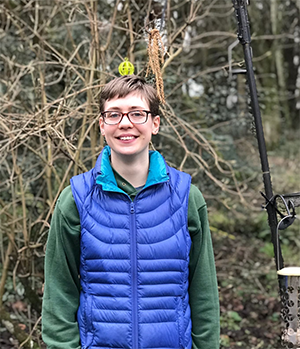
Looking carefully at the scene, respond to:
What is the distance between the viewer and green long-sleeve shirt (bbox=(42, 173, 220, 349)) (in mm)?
1943

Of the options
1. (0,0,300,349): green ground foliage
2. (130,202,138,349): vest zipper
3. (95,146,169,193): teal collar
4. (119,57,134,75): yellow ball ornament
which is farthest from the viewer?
(0,0,300,349): green ground foliage

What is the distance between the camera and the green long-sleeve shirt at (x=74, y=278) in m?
1.94

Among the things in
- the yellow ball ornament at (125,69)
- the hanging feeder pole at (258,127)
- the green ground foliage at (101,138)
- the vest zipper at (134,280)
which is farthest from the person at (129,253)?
the green ground foliage at (101,138)

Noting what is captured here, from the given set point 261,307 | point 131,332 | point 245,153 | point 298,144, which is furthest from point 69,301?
point 298,144

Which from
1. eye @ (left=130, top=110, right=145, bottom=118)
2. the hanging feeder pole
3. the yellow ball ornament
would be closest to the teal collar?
eye @ (left=130, top=110, right=145, bottom=118)

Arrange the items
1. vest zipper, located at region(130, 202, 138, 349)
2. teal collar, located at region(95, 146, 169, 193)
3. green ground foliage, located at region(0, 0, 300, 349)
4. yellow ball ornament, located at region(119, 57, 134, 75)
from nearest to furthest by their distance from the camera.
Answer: vest zipper, located at region(130, 202, 138, 349) < teal collar, located at region(95, 146, 169, 193) < yellow ball ornament, located at region(119, 57, 134, 75) < green ground foliage, located at region(0, 0, 300, 349)

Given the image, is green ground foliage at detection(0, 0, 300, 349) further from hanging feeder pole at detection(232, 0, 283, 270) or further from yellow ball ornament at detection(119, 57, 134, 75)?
yellow ball ornament at detection(119, 57, 134, 75)

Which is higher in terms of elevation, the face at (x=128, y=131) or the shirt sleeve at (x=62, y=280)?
the face at (x=128, y=131)

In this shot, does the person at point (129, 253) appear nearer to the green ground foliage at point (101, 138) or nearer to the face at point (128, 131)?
the face at point (128, 131)

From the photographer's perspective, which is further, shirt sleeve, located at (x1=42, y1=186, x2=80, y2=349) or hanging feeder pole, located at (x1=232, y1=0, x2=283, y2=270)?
hanging feeder pole, located at (x1=232, y1=0, x2=283, y2=270)

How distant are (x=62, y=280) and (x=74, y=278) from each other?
0.05 meters

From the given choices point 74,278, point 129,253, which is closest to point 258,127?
point 129,253

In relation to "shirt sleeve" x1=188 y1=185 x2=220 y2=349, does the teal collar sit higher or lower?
higher

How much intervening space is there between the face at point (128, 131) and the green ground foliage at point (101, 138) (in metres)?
0.66
